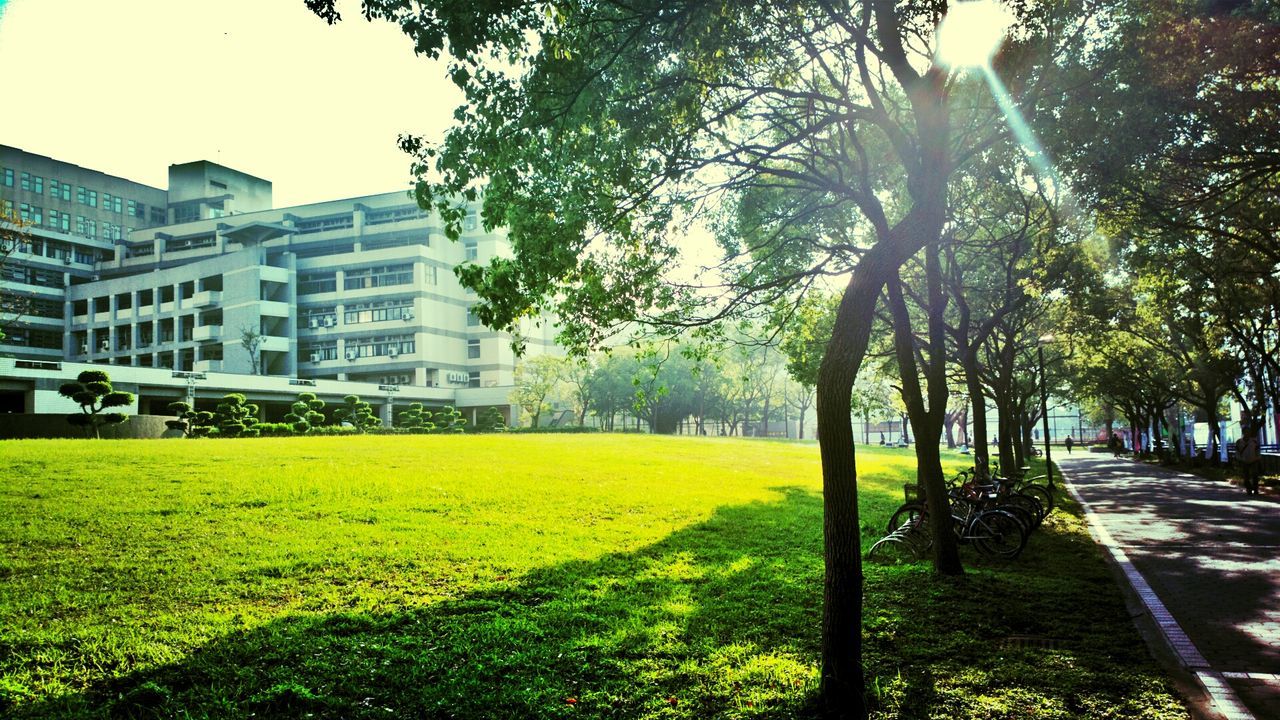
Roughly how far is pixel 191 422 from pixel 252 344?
109 feet

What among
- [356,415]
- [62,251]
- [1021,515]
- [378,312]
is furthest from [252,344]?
[1021,515]

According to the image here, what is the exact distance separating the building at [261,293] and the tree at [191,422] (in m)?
32.2

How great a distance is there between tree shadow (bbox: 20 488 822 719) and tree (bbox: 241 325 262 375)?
6390 centimetres

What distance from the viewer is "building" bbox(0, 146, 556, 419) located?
6944 cm

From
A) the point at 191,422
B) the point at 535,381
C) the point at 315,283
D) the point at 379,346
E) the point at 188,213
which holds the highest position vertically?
the point at 188,213

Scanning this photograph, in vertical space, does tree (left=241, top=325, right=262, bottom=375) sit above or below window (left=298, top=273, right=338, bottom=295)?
below

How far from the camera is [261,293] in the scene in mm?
69000

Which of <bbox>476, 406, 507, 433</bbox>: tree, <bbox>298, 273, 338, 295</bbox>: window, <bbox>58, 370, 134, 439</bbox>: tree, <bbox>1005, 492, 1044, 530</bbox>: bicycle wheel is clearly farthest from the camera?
<bbox>298, 273, 338, 295</bbox>: window

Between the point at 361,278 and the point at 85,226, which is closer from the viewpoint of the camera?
the point at 361,278

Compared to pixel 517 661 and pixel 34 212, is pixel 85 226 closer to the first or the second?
pixel 34 212

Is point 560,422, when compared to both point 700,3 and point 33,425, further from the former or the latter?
point 700,3

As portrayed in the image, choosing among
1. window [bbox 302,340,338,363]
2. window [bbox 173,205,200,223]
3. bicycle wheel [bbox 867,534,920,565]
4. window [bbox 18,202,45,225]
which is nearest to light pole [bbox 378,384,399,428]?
window [bbox 302,340,338,363]

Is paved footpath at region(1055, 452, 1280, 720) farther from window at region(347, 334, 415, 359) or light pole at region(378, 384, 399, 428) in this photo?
window at region(347, 334, 415, 359)

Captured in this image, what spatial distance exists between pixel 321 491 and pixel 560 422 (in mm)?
62801
